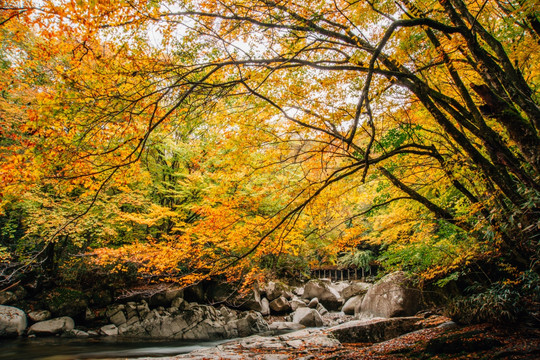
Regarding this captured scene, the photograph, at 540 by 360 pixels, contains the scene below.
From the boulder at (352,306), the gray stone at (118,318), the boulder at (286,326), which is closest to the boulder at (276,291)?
the boulder at (286,326)

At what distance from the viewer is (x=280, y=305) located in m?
13.5

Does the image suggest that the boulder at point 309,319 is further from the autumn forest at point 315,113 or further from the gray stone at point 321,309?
the autumn forest at point 315,113

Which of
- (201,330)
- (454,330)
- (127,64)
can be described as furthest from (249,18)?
(201,330)

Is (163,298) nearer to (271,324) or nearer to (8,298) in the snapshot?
(271,324)

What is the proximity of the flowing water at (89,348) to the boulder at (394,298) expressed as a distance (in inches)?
233

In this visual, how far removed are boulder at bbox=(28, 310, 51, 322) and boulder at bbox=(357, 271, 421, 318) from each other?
39.6ft

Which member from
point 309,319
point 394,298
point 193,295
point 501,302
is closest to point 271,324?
point 309,319

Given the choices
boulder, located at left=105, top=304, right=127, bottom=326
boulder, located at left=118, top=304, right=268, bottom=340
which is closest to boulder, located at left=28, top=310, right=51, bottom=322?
boulder, located at left=105, top=304, right=127, bottom=326

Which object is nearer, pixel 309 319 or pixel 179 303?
pixel 179 303

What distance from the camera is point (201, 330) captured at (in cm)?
1030

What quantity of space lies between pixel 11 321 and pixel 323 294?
13490 mm

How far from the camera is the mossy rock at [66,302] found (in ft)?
33.7

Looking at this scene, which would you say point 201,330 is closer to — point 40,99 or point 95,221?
point 95,221

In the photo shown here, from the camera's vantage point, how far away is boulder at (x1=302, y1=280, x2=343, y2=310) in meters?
15.2
